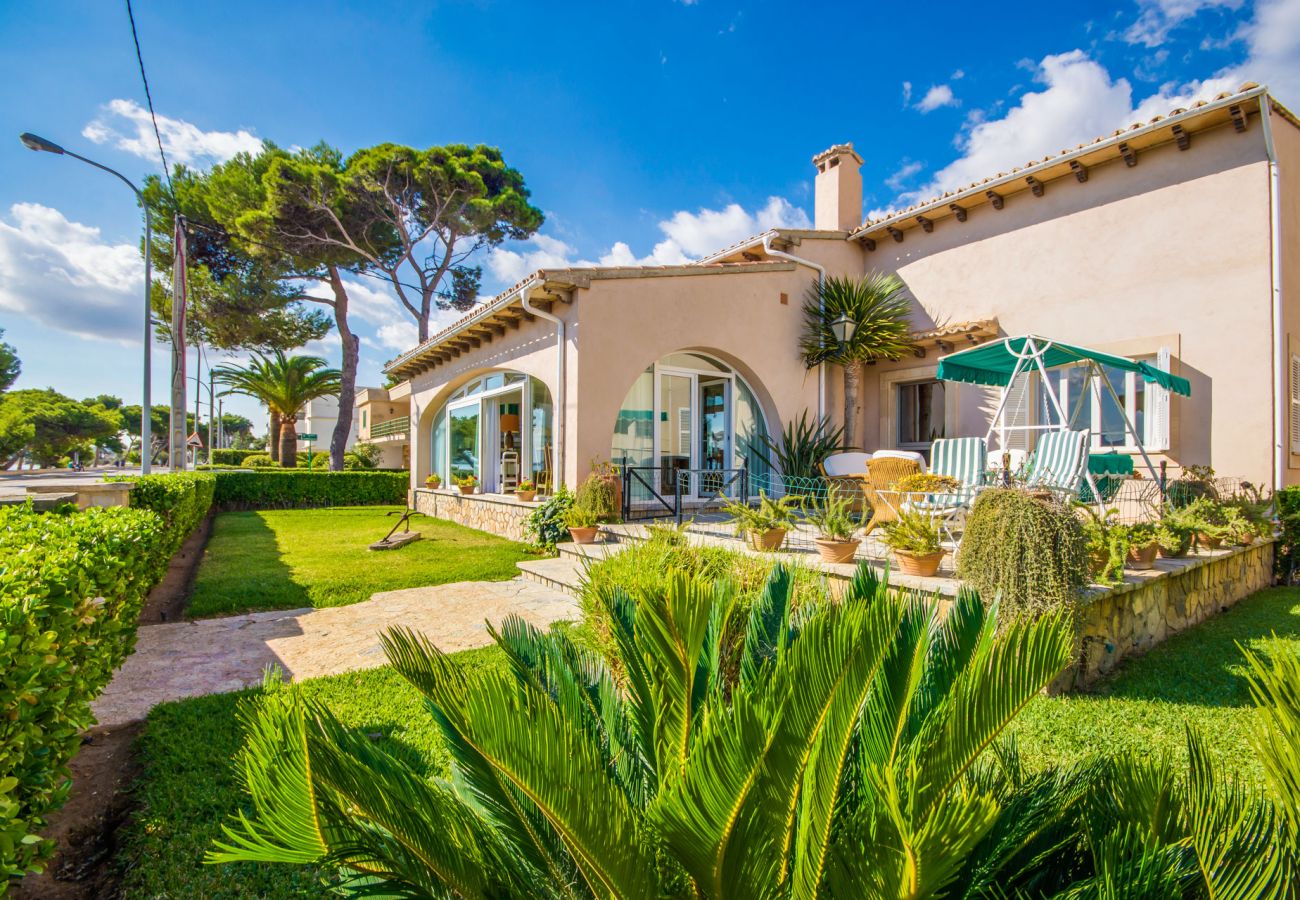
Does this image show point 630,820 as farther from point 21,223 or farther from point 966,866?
point 21,223

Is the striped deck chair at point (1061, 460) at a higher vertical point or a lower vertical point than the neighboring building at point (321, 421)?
lower

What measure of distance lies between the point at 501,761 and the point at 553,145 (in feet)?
61.6

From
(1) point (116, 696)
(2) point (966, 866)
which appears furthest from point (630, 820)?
(1) point (116, 696)

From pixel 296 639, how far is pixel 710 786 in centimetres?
572

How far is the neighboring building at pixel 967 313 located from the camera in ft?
30.5

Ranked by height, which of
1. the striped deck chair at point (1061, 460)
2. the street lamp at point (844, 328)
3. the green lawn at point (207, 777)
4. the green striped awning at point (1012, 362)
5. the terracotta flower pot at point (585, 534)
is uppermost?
the street lamp at point (844, 328)

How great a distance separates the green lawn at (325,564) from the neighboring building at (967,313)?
2040 millimetres

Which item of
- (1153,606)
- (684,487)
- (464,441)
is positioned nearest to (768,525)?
(1153,606)

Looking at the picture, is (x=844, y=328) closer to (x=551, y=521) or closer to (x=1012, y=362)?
(x=1012, y=362)

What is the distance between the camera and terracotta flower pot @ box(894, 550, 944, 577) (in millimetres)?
5297

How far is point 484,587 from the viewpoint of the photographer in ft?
25.7

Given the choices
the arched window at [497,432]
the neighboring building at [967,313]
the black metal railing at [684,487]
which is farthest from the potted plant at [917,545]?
the arched window at [497,432]

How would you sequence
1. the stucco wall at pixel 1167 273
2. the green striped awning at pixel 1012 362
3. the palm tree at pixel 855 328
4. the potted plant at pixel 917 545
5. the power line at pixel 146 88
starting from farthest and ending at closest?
the palm tree at pixel 855 328, the stucco wall at pixel 1167 273, the power line at pixel 146 88, the green striped awning at pixel 1012 362, the potted plant at pixel 917 545

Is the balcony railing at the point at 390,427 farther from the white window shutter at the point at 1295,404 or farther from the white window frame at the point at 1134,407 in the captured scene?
the white window shutter at the point at 1295,404
